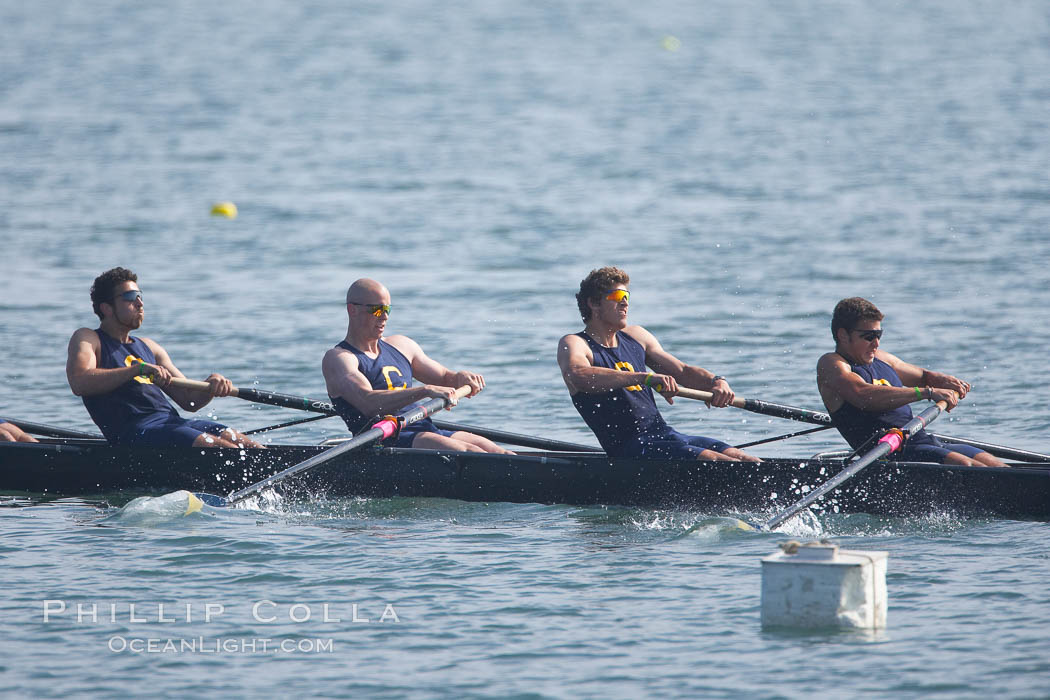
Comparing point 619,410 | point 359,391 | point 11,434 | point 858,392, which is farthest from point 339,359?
point 858,392

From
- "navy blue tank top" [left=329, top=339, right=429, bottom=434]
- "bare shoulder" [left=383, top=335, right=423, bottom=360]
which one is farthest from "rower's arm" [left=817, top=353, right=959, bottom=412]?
"bare shoulder" [left=383, top=335, right=423, bottom=360]

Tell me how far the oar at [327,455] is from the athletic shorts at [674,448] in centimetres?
145

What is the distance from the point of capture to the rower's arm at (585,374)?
903 cm

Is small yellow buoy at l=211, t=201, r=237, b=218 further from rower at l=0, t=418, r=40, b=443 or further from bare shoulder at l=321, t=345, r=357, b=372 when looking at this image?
bare shoulder at l=321, t=345, r=357, b=372

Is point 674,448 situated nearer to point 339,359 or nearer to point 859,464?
point 859,464

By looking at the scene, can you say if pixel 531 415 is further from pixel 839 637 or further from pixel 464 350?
pixel 839 637

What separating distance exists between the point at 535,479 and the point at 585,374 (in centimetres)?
79

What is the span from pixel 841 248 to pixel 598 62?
2834 centimetres

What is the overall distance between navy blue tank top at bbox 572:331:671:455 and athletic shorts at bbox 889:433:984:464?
1.48 m

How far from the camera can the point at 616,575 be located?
791cm

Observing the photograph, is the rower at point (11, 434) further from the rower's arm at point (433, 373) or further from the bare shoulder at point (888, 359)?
the bare shoulder at point (888, 359)

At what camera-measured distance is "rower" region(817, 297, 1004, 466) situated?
891 centimetres

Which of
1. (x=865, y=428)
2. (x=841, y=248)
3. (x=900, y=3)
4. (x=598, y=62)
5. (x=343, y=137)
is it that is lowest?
(x=865, y=428)

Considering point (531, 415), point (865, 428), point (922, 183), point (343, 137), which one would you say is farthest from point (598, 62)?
point (865, 428)
